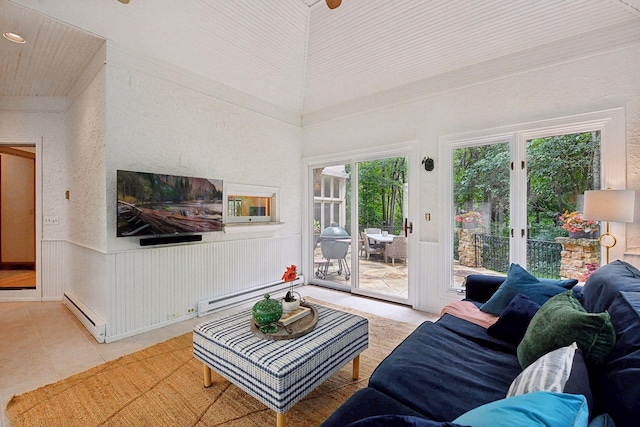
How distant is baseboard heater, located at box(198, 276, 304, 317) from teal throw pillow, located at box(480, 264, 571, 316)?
296cm

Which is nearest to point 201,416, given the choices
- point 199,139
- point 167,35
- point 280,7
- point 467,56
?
point 199,139

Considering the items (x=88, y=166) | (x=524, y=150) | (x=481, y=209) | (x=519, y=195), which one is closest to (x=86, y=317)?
(x=88, y=166)

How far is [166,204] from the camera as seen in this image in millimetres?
3189

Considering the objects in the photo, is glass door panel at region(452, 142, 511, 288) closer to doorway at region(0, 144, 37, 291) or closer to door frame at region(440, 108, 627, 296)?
door frame at region(440, 108, 627, 296)

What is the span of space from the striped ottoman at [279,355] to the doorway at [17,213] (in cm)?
571

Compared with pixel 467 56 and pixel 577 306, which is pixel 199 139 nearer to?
pixel 467 56

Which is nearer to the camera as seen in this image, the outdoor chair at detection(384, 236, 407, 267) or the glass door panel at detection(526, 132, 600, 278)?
the glass door panel at detection(526, 132, 600, 278)

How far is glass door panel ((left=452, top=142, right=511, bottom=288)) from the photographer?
336 centimetres

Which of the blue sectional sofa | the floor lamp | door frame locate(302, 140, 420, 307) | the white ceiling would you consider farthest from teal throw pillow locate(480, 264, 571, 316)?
the white ceiling

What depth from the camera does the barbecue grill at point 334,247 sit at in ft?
15.6

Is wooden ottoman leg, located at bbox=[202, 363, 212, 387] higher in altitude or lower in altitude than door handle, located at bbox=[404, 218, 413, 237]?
lower

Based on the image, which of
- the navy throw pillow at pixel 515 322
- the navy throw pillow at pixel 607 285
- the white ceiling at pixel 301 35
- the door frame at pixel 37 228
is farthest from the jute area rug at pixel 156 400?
the white ceiling at pixel 301 35

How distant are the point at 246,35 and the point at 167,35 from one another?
85cm

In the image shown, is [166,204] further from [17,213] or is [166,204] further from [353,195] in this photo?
[17,213]
